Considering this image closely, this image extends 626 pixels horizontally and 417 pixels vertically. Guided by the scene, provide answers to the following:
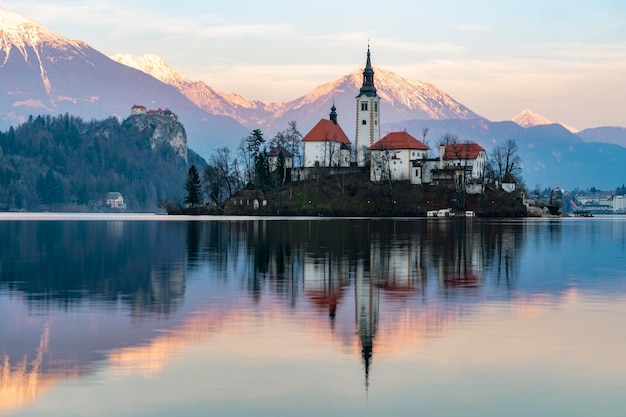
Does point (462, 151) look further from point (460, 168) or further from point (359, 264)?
point (359, 264)

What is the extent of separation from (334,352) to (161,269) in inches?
1004

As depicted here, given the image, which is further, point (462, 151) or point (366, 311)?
point (462, 151)

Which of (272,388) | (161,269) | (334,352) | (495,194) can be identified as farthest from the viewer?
(495,194)

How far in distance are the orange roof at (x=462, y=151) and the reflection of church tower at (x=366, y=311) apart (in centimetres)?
15203

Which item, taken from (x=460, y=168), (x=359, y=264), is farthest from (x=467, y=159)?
(x=359, y=264)

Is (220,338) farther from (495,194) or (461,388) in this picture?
(495,194)

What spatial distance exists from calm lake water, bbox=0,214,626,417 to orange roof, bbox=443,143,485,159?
5745 inches

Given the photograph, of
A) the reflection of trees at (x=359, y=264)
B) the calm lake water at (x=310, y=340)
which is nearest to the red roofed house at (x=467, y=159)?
the reflection of trees at (x=359, y=264)

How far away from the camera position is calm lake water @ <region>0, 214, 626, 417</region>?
62.2 ft

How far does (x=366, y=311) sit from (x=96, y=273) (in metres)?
18.6

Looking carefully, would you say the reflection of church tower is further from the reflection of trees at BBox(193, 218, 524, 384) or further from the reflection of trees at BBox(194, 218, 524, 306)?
the reflection of trees at BBox(194, 218, 524, 306)

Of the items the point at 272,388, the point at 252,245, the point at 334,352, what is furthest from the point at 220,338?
the point at 252,245

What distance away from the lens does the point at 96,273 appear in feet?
148

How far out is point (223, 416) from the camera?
17.8 meters
